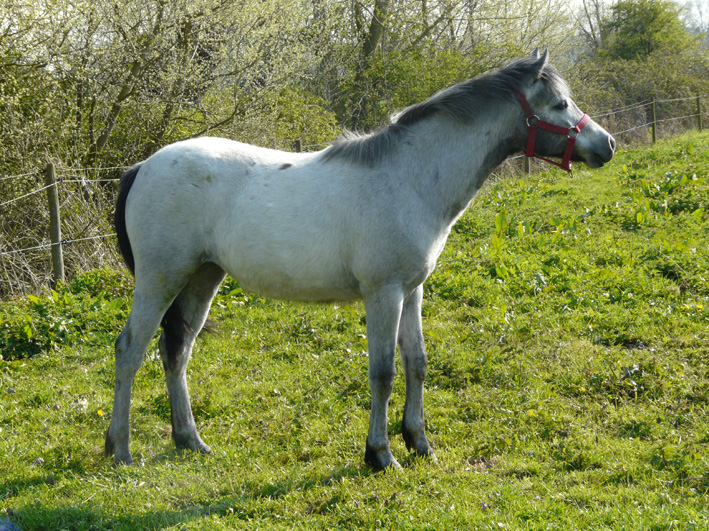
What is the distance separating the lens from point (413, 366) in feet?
14.1

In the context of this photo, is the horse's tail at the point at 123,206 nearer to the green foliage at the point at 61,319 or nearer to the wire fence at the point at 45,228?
the green foliage at the point at 61,319

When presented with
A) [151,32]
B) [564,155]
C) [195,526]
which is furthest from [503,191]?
[195,526]

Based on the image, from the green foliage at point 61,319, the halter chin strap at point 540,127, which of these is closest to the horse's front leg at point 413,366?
the halter chin strap at point 540,127

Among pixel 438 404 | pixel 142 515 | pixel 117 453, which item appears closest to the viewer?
pixel 142 515

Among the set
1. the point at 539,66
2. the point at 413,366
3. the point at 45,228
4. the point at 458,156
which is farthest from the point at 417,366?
the point at 45,228

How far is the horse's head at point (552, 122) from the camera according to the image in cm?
400

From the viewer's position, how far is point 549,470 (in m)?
3.91

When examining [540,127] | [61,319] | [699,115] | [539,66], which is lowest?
[61,319]

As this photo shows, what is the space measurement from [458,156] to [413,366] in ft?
4.85

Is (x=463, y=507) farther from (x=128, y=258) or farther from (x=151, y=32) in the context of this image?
(x=151, y=32)

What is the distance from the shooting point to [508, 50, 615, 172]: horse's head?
13.1 feet

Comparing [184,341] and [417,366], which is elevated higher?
[184,341]

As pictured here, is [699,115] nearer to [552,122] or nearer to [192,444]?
[552,122]

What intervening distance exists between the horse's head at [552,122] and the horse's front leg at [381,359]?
54.7 inches
